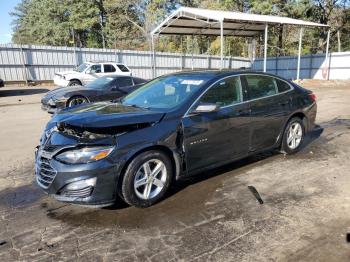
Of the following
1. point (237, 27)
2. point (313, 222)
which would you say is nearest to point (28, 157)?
point (313, 222)

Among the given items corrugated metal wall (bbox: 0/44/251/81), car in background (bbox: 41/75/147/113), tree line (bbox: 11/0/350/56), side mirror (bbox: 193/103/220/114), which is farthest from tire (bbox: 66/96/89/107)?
tree line (bbox: 11/0/350/56)

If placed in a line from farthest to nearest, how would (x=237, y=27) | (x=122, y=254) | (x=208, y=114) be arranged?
(x=237, y=27)
(x=208, y=114)
(x=122, y=254)

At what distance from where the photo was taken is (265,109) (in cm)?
539

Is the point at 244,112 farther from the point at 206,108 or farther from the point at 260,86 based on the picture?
the point at 206,108

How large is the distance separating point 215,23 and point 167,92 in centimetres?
1744

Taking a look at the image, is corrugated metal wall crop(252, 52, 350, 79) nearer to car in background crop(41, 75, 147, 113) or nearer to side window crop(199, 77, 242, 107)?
car in background crop(41, 75, 147, 113)

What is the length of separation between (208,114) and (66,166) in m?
1.95

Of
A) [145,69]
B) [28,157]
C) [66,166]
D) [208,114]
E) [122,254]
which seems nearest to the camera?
[122,254]

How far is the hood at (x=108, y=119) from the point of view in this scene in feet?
12.6

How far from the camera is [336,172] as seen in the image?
17.3 ft

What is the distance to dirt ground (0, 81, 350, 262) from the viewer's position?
3.19 meters

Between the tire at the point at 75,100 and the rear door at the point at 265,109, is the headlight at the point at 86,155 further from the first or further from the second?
the tire at the point at 75,100

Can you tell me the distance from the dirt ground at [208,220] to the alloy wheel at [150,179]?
0.65 ft

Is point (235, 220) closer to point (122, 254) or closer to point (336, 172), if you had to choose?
point (122, 254)
